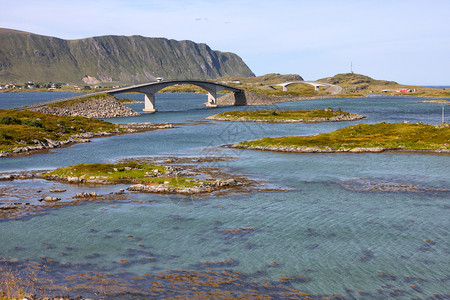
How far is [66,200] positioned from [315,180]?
89.4 ft

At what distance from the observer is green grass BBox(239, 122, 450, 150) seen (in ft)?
237

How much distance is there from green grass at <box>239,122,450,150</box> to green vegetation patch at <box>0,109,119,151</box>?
38800 millimetres

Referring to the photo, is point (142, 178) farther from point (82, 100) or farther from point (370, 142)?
point (82, 100)

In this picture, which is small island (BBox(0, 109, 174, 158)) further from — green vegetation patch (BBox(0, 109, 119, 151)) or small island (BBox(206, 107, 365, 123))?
small island (BBox(206, 107, 365, 123))

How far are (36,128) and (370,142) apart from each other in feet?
213

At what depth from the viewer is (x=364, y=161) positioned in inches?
2472

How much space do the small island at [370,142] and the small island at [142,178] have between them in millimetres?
25301

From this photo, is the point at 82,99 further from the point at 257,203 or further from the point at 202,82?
the point at 257,203

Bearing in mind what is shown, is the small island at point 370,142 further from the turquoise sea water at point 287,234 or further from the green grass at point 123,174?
the green grass at point 123,174

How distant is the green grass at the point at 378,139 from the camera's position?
72.3 m

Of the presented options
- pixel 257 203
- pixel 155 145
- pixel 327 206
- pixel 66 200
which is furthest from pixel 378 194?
pixel 155 145

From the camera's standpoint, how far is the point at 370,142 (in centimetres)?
7531

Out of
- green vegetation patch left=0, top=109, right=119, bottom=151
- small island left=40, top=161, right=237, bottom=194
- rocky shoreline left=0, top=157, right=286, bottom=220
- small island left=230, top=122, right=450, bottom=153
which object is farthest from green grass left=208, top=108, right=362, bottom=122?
small island left=40, top=161, right=237, bottom=194

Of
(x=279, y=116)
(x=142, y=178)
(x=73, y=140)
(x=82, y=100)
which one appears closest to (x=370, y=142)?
(x=142, y=178)
